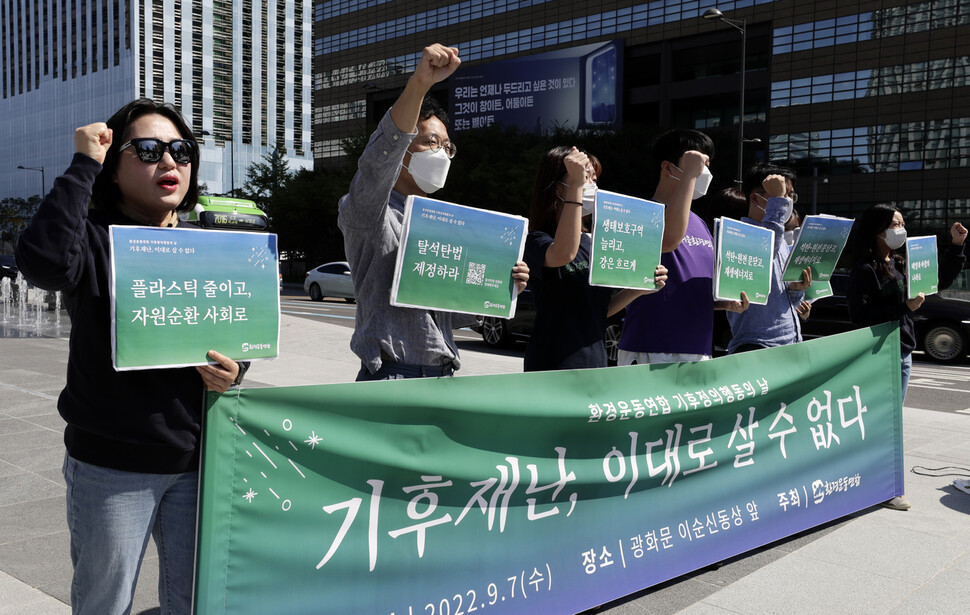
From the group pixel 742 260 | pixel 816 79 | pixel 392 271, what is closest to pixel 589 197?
pixel 392 271

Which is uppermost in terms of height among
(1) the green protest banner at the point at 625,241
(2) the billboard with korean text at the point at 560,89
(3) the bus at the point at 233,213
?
(2) the billboard with korean text at the point at 560,89

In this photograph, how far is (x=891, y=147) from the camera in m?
38.4

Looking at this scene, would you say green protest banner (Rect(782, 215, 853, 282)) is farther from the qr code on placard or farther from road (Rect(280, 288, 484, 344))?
road (Rect(280, 288, 484, 344))

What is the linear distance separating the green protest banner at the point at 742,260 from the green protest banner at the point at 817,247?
358 mm

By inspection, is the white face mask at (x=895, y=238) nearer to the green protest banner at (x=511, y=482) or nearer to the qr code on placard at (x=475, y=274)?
the green protest banner at (x=511, y=482)

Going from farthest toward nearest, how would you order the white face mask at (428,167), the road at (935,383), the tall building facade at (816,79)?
1. the tall building facade at (816,79)
2. the road at (935,383)
3. the white face mask at (428,167)

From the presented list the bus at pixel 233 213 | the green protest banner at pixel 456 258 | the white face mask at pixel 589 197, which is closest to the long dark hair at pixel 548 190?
Result: the white face mask at pixel 589 197

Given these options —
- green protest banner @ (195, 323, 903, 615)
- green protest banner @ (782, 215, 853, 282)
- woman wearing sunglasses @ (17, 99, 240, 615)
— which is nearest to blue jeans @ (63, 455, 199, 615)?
woman wearing sunglasses @ (17, 99, 240, 615)

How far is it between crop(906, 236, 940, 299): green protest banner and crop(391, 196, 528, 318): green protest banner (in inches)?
119

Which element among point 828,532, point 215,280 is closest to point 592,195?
point 215,280

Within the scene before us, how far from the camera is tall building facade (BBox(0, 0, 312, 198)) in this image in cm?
10412

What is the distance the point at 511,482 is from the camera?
2875 mm

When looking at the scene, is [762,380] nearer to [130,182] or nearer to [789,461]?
[789,461]

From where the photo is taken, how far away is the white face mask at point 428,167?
2.71 metres
